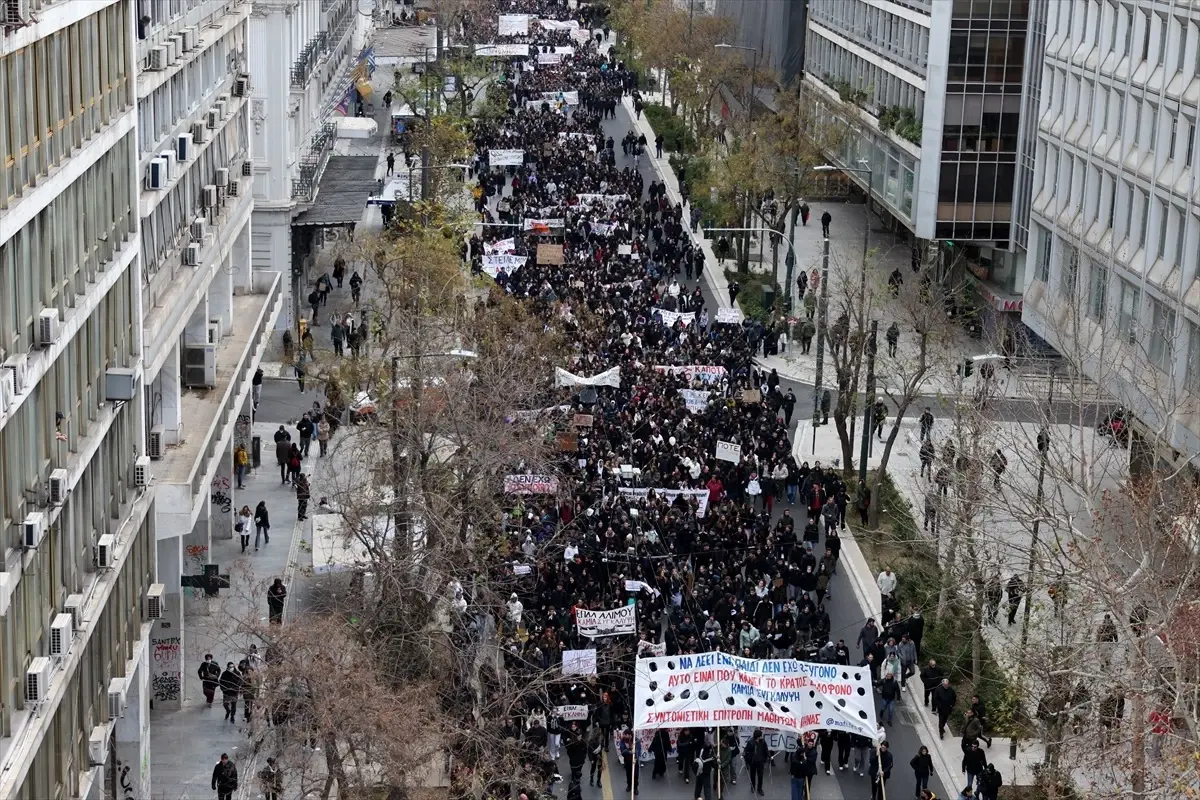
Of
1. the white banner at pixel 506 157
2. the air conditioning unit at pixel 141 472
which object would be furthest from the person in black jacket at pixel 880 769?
the white banner at pixel 506 157

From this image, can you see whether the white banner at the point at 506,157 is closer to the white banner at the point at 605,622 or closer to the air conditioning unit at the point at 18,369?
the white banner at the point at 605,622

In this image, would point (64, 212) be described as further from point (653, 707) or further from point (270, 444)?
point (270, 444)

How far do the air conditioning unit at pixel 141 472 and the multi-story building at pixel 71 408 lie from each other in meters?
0.04

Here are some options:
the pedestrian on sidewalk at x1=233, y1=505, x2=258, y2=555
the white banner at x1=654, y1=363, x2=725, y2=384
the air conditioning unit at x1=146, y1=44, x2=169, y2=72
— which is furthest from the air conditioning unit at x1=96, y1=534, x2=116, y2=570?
the white banner at x1=654, y1=363, x2=725, y2=384

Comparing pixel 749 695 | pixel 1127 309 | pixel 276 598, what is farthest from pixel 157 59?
pixel 1127 309

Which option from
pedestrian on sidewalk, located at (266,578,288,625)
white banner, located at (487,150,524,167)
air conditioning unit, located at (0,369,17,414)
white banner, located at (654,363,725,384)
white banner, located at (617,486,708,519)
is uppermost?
air conditioning unit, located at (0,369,17,414)

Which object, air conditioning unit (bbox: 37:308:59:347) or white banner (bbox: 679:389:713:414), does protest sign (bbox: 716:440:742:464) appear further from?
air conditioning unit (bbox: 37:308:59:347)

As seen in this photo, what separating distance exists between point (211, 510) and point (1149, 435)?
20.2 m

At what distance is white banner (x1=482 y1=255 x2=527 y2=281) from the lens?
70562mm

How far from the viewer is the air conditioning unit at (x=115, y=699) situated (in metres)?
31.4

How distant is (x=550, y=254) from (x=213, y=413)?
2954 centimetres

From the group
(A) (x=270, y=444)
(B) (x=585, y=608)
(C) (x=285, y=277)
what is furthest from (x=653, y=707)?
(C) (x=285, y=277)

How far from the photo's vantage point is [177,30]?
4306 centimetres

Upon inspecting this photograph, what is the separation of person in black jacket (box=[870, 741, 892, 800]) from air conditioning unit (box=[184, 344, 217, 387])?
1673 cm
